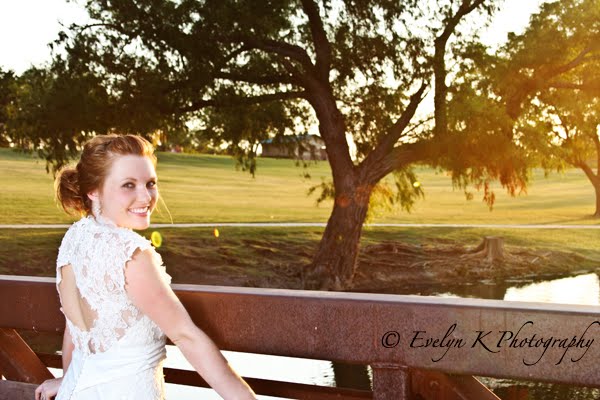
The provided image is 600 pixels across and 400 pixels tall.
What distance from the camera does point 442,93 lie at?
1823cm

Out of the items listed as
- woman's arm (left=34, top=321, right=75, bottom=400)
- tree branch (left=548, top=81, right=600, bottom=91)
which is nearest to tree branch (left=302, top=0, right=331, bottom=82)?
tree branch (left=548, top=81, right=600, bottom=91)

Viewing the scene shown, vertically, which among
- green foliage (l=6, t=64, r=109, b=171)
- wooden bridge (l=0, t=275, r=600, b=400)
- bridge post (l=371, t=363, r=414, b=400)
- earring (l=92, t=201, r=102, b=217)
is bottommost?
bridge post (l=371, t=363, r=414, b=400)

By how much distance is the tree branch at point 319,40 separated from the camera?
64.6ft

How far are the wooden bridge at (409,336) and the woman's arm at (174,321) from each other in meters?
0.27

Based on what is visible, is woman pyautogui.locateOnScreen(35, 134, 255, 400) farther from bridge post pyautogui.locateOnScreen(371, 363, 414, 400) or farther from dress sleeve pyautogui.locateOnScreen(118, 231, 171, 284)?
bridge post pyautogui.locateOnScreen(371, 363, 414, 400)

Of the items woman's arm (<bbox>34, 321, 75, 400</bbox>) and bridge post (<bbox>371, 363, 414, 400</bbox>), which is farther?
woman's arm (<bbox>34, 321, 75, 400</bbox>)

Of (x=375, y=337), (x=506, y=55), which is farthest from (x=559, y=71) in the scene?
(x=375, y=337)

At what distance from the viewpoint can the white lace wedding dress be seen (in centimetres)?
258

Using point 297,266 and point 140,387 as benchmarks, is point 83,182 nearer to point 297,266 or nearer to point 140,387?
point 140,387

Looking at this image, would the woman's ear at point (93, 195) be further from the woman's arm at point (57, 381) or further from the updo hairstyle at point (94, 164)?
the woman's arm at point (57, 381)

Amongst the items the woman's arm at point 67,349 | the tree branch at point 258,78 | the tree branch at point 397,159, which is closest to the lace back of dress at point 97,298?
the woman's arm at point 67,349

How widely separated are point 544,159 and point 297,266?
21.1 ft

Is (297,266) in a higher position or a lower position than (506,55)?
lower

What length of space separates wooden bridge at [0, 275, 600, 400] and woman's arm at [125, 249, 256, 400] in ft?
0.87
